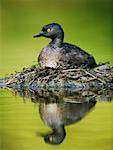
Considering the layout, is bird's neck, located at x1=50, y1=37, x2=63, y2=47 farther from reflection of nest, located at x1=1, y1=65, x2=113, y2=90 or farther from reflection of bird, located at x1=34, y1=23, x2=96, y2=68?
reflection of nest, located at x1=1, y1=65, x2=113, y2=90

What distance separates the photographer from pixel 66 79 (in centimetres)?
1343

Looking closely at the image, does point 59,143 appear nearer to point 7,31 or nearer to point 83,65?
point 83,65

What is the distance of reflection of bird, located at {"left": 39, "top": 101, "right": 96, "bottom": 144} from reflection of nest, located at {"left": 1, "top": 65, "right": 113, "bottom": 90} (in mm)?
1677

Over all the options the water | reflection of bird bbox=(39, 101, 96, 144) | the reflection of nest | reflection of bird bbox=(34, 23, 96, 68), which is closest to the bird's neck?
reflection of bird bbox=(34, 23, 96, 68)

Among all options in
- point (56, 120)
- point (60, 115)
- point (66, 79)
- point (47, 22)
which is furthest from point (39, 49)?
point (56, 120)

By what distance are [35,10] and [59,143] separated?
21.3 m

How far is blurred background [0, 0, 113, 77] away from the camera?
19938mm

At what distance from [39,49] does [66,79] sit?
746 cm

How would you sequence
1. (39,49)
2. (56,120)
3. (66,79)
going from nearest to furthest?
1. (56,120)
2. (66,79)
3. (39,49)

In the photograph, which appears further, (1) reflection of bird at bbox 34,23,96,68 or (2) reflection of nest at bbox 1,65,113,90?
(1) reflection of bird at bbox 34,23,96,68

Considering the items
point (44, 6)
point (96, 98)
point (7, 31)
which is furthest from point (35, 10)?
point (96, 98)

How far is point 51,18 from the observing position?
Answer: 86.3 ft

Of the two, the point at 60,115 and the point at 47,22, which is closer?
the point at 60,115

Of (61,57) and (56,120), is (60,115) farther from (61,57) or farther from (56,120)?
(61,57)
